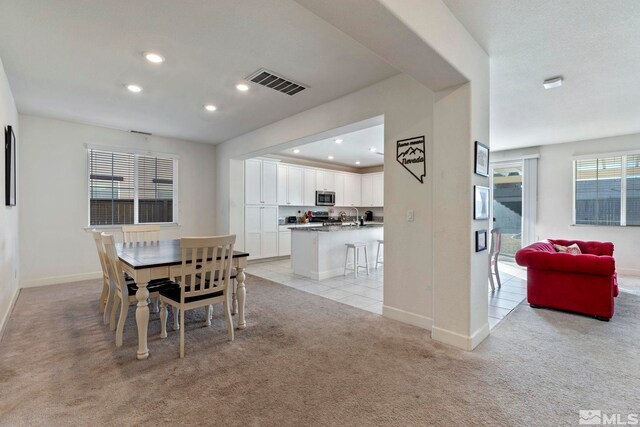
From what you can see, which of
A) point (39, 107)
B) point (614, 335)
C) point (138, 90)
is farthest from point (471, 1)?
point (39, 107)

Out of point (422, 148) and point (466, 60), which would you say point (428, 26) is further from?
point (422, 148)

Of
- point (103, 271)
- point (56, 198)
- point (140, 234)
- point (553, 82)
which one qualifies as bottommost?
point (103, 271)

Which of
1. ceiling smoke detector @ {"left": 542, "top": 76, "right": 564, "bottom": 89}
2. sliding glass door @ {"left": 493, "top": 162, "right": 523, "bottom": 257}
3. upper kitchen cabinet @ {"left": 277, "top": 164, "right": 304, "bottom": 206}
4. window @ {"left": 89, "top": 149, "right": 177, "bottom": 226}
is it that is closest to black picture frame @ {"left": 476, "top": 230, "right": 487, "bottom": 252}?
ceiling smoke detector @ {"left": 542, "top": 76, "right": 564, "bottom": 89}

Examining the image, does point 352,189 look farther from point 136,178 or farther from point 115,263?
point 115,263

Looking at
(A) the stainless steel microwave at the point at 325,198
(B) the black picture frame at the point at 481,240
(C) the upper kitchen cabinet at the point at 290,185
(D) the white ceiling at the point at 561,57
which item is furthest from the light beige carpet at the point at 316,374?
(A) the stainless steel microwave at the point at 325,198

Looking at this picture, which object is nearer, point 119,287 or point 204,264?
point 204,264

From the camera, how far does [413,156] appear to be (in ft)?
9.95

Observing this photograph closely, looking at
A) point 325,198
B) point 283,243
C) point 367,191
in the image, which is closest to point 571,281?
point 283,243

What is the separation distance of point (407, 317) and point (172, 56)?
3.50m

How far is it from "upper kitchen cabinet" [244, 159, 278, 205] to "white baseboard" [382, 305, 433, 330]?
13.8 feet

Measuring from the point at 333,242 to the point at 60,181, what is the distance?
4.61 m

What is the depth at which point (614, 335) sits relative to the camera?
2850mm

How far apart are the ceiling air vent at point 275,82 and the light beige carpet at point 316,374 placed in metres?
2.65

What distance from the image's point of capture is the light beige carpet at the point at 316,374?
1.74 meters
